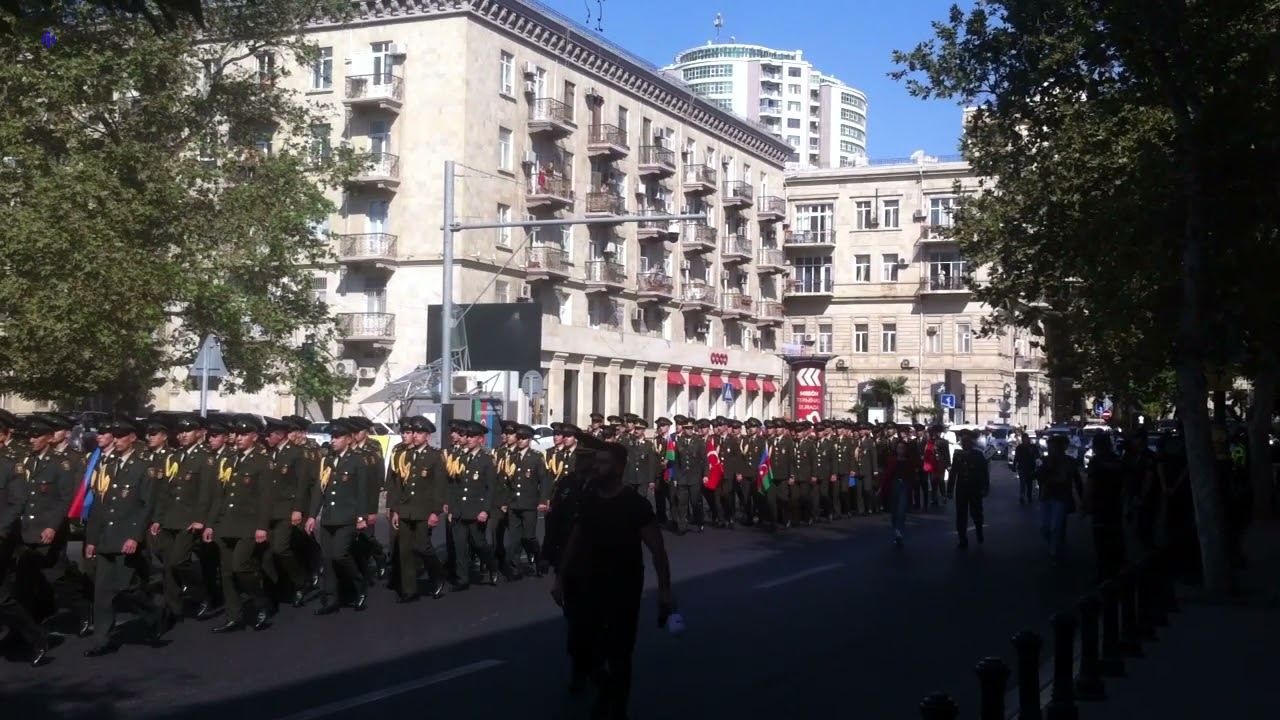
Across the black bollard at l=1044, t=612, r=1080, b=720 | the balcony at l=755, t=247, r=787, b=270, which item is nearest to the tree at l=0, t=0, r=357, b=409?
the black bollard at l=1044, t=612, r=1080, b=720

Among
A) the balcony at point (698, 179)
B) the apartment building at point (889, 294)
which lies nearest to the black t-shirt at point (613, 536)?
the balcony at point (698, 179)

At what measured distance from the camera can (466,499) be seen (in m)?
16.4

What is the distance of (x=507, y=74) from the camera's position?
52500 mm

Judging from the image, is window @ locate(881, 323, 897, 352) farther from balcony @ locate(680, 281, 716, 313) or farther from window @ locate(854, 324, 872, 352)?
balcony @ locate(680, 281, 716, 313)

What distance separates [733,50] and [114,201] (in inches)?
6260

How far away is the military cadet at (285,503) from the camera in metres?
13.8

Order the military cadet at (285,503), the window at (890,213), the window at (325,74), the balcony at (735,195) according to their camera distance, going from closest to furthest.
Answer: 1. the military cadet at (285,503)
2. the window at (325,74)
3. the balcony at (735,195)
4. the window at (890,213)

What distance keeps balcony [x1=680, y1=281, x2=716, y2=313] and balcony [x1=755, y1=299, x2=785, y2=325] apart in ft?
23.4

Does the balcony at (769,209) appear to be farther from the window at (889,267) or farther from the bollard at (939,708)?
the bollard at (939,708)

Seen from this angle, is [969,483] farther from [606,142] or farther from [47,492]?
[606,142]

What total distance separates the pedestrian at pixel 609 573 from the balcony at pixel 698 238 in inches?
2306

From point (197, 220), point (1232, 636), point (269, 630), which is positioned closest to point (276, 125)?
point (197, 220)


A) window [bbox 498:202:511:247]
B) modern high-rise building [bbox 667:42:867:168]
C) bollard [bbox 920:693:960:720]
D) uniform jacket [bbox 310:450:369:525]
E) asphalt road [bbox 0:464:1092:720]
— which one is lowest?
asphalt road [bbox 0:464:1092:720]

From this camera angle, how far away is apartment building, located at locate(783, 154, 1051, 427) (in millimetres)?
82125
